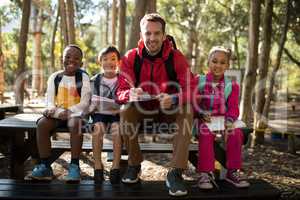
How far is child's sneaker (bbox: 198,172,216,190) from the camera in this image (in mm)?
3517

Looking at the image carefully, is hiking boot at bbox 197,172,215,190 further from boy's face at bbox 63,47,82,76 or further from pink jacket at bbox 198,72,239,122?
boy's face at bbox 63,47,82,76

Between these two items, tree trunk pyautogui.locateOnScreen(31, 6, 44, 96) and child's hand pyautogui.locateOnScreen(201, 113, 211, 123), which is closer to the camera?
child's hand pyautogui.locateOnScreen(201, 113, 211, 123)

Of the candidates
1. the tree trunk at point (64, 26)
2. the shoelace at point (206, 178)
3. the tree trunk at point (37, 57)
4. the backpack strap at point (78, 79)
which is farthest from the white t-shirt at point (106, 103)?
the tree trunk at point (37, 57)

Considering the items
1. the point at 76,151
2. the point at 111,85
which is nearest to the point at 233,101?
the point at 111,85

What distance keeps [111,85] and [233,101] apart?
1317 mm

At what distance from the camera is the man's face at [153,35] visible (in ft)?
12.0

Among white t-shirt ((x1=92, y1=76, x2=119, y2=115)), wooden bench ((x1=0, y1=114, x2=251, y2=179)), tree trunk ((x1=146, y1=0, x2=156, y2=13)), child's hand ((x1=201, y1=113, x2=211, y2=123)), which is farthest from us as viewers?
tree trunk ((x1=146, y1=0, x2=156, y2=13))

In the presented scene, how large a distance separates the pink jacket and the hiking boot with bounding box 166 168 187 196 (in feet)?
2.77

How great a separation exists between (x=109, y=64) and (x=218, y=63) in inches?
46.6

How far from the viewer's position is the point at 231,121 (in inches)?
155

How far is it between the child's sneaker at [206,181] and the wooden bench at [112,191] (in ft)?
0.16

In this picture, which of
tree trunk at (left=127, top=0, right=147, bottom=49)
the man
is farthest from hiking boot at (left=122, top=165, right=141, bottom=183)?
tree trunk at (left=127, top=0, right=147, bottom=49)

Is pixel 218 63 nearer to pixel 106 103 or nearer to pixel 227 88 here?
pixel 227 88

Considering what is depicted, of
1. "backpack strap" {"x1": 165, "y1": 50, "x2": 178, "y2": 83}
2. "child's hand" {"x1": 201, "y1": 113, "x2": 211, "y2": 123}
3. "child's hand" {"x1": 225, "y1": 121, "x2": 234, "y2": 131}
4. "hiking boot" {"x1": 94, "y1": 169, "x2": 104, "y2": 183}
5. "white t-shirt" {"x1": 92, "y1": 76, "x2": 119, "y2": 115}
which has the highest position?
"backpack strap" {"x1": 165, "y1": 50, "x2": 178, "y2": 83}
